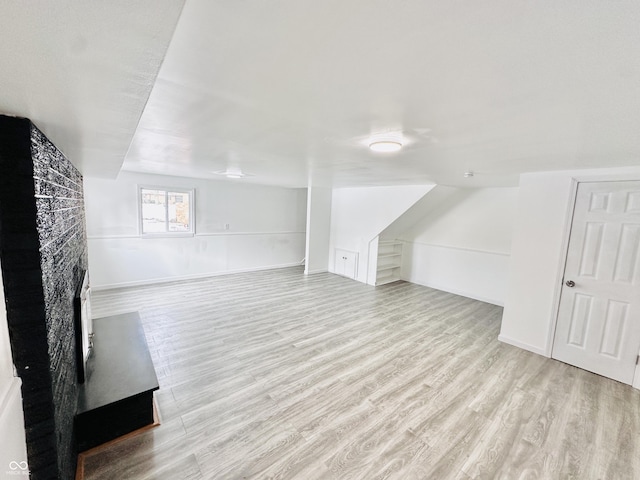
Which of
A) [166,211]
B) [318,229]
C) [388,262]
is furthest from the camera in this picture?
[318,229]

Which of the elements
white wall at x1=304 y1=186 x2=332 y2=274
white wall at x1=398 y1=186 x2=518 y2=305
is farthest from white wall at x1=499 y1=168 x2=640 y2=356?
white wall at x1=304 y1=186 x2=332 y2=274

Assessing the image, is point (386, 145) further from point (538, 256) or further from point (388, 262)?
point (388, 262)

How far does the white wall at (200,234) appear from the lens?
184 inches

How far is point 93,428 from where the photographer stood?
1.70 metres

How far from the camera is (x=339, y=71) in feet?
3.53

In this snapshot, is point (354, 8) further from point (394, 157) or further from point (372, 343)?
Result: point (372, 343)

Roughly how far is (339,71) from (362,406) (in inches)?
90.8

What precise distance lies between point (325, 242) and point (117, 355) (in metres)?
4.76

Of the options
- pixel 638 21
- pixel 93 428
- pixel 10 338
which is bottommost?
pixel 93 428

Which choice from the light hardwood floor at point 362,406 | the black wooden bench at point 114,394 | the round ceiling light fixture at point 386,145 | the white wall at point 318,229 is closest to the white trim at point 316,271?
the white wall at point 318,229

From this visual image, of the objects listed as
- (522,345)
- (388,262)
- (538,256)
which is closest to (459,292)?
(388,262)

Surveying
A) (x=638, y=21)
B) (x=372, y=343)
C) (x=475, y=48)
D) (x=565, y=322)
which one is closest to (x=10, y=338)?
(x=475, y=48)

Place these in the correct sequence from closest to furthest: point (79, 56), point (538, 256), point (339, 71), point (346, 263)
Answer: point (79, 56) < point (339, 71) < point (538, 256) < point (346, 263)

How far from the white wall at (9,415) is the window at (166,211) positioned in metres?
4.69
